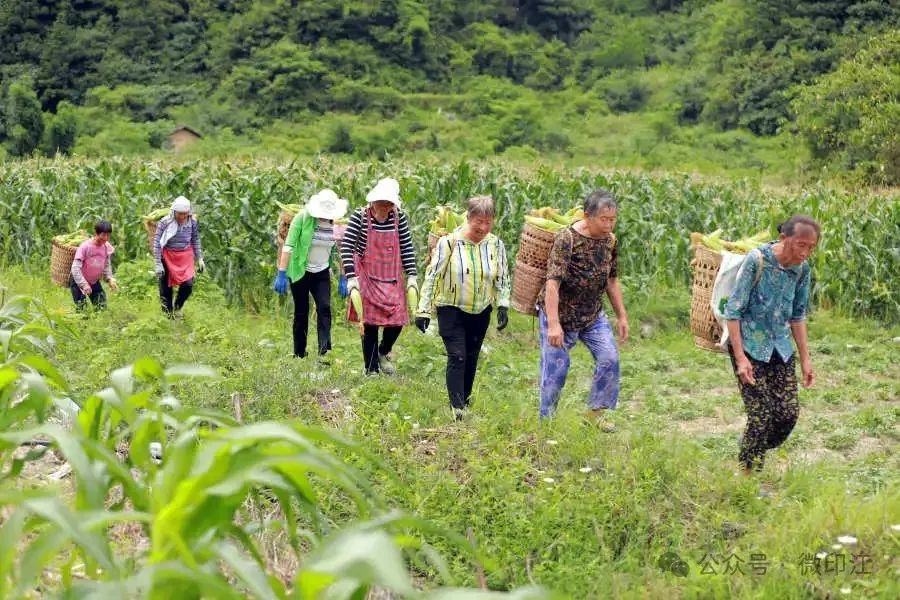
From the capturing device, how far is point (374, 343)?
29.3 feet

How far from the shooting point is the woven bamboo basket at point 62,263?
492 inches

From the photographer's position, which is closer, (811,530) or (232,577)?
(232,577)

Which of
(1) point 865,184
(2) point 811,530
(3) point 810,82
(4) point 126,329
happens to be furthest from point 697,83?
(2) point 811,530

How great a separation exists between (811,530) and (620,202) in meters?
10.9

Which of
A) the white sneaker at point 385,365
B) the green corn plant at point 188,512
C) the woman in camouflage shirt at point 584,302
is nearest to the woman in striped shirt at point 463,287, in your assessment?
the woman in camouflage shirt at point 584,302

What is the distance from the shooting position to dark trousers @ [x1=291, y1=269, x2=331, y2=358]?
9609 mm

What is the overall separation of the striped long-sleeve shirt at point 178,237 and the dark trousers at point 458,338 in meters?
4.75

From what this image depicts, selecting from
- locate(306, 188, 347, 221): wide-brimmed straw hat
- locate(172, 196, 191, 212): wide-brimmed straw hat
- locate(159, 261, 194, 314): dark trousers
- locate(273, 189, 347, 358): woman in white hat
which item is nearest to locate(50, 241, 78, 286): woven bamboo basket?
locate(159, 261, 194, 314): dark trousers

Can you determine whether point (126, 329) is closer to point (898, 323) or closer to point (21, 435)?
point (21, 435)

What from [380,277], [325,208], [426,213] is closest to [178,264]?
[325,208]

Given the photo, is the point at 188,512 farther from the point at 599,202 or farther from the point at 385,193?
the point at 385,193

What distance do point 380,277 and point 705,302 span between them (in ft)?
8.39

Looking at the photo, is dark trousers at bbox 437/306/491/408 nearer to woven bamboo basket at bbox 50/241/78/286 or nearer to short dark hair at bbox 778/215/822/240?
short dark hair at bbox 778/215/822/240

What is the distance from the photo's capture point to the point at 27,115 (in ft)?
121
